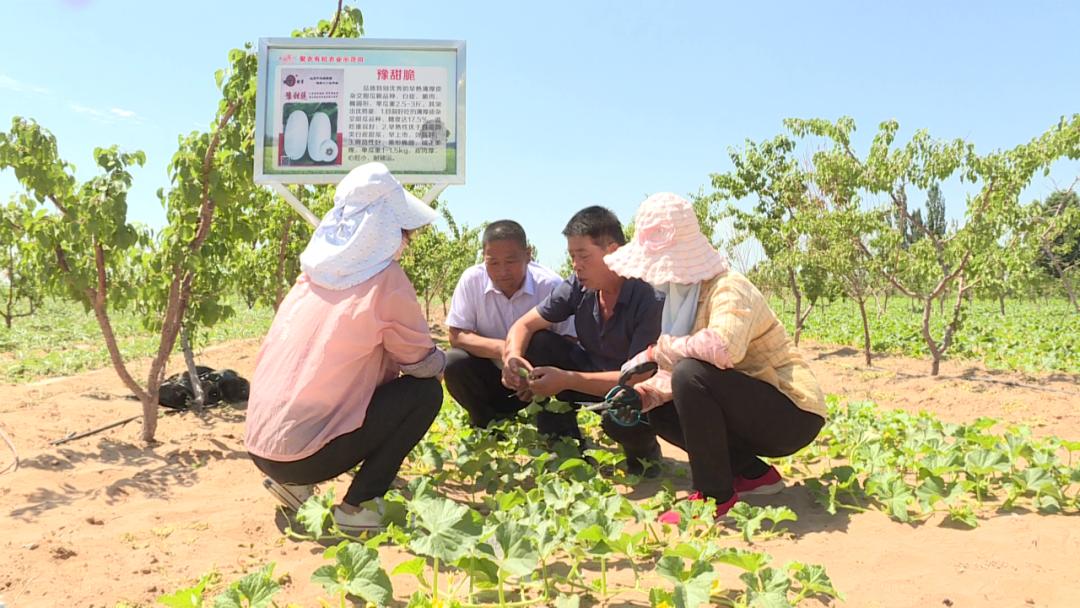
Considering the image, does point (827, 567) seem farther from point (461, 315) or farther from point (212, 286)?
point (212, 286)

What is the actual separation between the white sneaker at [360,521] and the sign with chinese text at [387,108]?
212 cm

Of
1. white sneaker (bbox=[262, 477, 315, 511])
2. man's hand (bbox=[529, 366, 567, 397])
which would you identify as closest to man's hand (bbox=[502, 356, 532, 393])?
man's hand (bbox=[529, 366, 567, 397])

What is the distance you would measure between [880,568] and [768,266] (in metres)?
11.5

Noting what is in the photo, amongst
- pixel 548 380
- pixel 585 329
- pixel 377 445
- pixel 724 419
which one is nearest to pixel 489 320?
pixel 585 329

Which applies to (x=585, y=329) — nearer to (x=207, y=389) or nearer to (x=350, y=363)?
(x=350, y=363)

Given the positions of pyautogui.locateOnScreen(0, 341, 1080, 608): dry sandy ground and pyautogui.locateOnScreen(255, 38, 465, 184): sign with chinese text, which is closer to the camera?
pyautogui.locateOnScreen(0, 341, 1080, 608): dry sandy ground

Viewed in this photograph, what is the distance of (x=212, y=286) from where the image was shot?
4.41 m

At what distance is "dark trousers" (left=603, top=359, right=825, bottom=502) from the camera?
8.43ft

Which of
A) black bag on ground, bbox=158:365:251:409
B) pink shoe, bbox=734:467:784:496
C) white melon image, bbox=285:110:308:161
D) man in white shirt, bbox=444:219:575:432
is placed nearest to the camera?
pink shoe, bbox=734:467:784:496

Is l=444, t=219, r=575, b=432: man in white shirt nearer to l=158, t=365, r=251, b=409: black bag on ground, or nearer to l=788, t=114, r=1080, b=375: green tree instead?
l=158, t=365, r=251, b=409: black bag on ground

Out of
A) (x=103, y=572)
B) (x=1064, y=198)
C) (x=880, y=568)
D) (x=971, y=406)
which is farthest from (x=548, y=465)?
(x=1064, y=198)

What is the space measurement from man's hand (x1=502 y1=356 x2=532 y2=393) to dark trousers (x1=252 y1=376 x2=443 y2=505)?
0.52 m

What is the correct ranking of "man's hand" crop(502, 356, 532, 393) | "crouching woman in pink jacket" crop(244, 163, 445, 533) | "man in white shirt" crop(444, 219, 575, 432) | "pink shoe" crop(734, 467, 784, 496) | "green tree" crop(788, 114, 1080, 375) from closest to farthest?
"crouching woman in pink jacket" crop(244, 163, 445, 533) < "pink shoe" crop(734, 467, 784, 496) < "man's hand" crop(502, 356, 532, 393) < "man in white shirt" crop(444, 219, 575, 432) < "green tree" crop(788, 114, 1080, 375)

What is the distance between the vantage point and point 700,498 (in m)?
2.71
